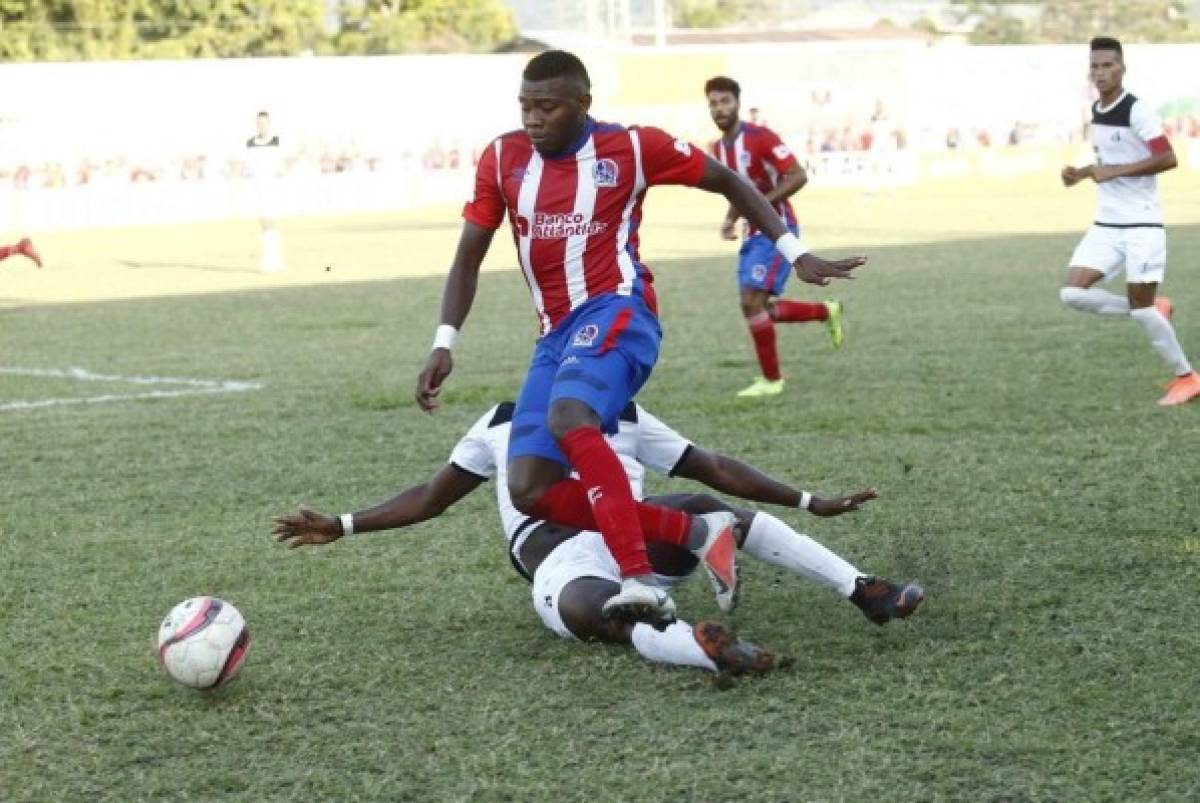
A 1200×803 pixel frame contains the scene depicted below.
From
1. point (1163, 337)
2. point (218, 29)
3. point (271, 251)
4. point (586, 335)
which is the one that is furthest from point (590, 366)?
point (218, 29)

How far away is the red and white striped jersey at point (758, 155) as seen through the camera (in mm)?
11945

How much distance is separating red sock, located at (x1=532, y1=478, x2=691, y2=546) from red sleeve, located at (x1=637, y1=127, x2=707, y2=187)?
3.71 ft

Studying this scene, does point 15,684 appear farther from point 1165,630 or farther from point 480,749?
point 1165,630

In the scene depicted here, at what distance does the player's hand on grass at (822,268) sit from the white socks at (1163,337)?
551 cm

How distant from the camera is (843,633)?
5738 mm

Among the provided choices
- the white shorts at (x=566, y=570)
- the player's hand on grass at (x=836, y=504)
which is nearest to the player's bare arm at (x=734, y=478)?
the player's hand on grass at (x=836, y=504)

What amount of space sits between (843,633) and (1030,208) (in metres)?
28.2

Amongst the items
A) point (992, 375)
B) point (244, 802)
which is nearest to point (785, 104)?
point (992, 375)

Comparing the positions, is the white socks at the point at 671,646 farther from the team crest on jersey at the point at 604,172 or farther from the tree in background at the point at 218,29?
the tree in background at the point at 218,29

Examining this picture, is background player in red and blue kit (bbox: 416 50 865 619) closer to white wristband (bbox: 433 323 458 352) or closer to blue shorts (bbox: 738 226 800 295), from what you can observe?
white wristband (bbox: 433 323 458 352)

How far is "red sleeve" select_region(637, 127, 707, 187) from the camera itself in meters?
6.18

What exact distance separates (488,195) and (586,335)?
0.68m

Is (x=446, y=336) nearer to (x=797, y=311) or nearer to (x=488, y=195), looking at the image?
(x=488, y=195)

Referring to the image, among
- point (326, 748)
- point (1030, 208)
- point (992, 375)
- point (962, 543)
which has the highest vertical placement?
point (326, 748)
